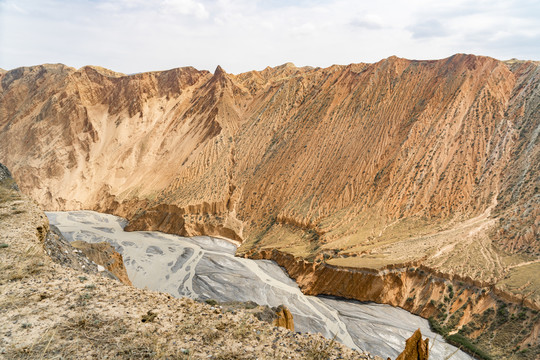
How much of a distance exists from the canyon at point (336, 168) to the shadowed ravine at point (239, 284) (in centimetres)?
148

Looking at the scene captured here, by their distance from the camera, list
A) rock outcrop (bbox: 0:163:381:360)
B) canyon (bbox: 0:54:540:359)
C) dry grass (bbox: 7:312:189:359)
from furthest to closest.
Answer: canyon (bbox: 0:54:540:359)
rock outcrop (bbox: 0:163:381:360)
dry grass (bbox: 7:312:189:359)

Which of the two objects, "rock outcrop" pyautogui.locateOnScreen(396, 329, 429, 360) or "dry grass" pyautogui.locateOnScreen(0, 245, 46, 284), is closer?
"rock outcrop" pyautogui.locateOnScreen(396, 329, 429, 360)

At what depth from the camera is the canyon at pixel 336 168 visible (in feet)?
80.2

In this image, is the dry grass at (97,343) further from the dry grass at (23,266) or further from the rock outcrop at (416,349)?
the rock outcrop at (416,349)

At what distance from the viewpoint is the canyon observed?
963 inches

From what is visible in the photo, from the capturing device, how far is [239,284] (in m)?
27.1

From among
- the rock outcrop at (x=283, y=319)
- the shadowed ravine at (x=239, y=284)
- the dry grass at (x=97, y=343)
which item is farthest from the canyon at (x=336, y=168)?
the dry grass at (x=97, y=343)

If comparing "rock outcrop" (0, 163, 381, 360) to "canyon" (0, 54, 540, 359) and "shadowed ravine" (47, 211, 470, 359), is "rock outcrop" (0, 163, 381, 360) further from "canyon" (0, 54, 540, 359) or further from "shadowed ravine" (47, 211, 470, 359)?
"canyon" (0, 54, 540, 359)

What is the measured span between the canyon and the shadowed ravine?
1477 mm

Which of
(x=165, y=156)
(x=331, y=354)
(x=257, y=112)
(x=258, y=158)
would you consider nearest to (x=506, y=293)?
(x=331, y=354)

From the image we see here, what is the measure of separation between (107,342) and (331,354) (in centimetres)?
368

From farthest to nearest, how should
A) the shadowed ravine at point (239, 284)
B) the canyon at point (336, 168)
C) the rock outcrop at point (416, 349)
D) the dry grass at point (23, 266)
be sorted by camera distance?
the canyon at point (336, 168) → the shadowed ravine at point (239, 284) → the dry grass at point (23, 266) → the rock outcrop at point (416, 349)

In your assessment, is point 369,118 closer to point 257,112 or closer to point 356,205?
point 356,205

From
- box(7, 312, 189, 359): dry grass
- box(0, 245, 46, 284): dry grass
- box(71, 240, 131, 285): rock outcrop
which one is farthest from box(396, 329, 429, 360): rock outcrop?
box(71, 240, 131, 285): rock outcrop
